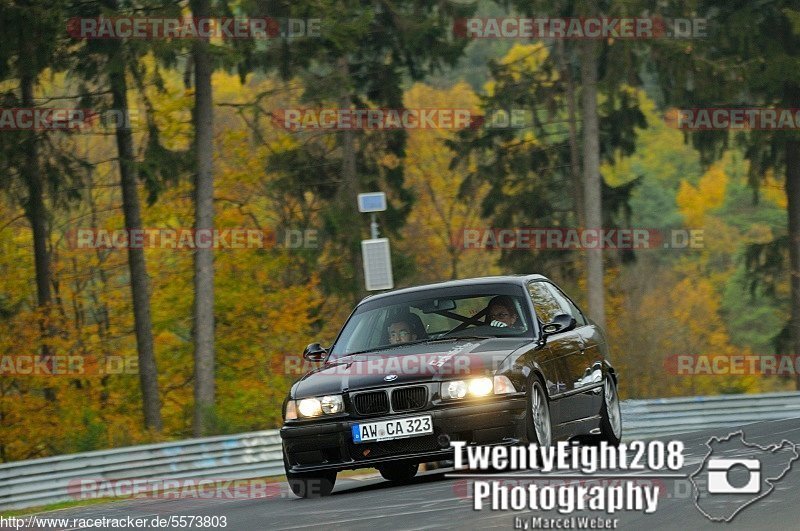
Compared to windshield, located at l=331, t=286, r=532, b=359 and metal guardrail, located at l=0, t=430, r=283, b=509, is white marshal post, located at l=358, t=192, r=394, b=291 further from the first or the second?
windshield, located at l=331, t=286, r=532, b=359

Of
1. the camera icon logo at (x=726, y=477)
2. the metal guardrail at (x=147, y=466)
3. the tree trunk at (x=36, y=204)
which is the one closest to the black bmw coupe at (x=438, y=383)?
the camera icon logo at (x=726, y=477)

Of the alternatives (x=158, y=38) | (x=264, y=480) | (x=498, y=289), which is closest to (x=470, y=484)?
(x=498, y=289)

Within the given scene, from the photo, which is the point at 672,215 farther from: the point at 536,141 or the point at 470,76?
the point at 536,141

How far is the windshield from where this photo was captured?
12180mm

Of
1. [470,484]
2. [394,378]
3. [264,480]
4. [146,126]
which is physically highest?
[146,126]

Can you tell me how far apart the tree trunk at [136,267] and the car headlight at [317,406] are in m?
19.3

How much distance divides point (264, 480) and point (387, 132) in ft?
70.2

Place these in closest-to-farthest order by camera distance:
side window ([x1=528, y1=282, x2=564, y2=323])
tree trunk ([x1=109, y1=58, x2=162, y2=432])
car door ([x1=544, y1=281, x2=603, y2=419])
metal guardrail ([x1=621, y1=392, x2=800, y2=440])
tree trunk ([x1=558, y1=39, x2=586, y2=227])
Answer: car door ([x1=544, y1=281, x2=603, y2=419]) < side window ([x1=528, y1=282, x2=564, y2=323]) < metal guardrail ([x1=621, y1=392, x2=800, y2=440]) < tree trunk ([x1=109, y1=58, x2=162, y2=432]) < tree trunk ([x1=558, y1=39, x2=586, y2=227])

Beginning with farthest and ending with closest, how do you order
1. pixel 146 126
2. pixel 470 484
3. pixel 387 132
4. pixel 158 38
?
pixel 387 132, pixel 146 126, pixel 158 38, pixel 470 484

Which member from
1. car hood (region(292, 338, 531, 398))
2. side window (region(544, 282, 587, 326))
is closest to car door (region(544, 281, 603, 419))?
side window (region(544, 282, 587, 326))

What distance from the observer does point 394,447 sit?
11.0m

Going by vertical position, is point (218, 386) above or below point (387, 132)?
below

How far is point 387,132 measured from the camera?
126ft

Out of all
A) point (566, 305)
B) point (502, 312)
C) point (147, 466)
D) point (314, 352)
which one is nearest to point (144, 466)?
point (147, 466)
